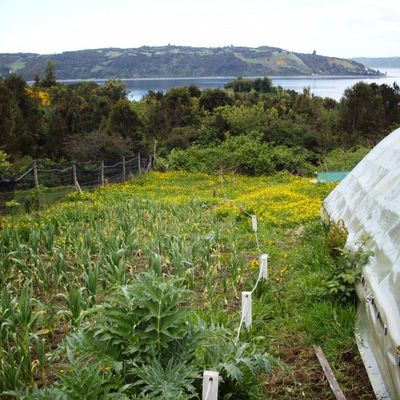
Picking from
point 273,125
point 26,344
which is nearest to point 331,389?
point 26,344

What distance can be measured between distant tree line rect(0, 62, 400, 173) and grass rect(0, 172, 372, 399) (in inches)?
581

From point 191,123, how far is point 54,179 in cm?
2900

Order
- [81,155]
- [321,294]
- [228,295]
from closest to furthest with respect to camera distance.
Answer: [321,294] < [228,295] < [81,155]

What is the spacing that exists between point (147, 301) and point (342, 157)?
21.9 m

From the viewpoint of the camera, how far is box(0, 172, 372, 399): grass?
385cm

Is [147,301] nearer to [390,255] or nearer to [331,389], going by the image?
[331,389]

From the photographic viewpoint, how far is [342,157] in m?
23.3

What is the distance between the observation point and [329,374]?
364 centimetres

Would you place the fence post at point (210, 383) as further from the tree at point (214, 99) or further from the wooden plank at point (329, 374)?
the tree at point (214, 99)

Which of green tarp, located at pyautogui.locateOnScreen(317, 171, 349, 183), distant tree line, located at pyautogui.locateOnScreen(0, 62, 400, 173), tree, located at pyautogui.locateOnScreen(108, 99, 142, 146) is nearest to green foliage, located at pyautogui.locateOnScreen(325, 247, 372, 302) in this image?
green tarp, located at pyautogui.locateOnScreen(317, 171, 349, 183)

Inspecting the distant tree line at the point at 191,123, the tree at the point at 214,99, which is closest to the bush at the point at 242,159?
the distant tree line at the point at 191,123

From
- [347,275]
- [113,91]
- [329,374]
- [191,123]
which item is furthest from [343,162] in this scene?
[113,91]

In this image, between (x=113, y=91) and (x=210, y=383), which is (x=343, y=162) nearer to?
(x=210, y=383)

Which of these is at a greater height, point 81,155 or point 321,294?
point 321,294
